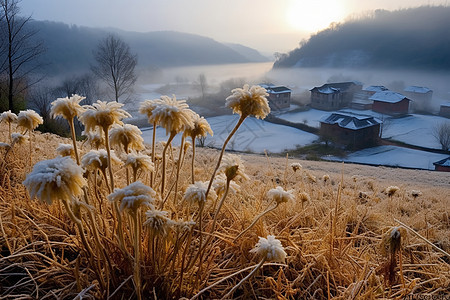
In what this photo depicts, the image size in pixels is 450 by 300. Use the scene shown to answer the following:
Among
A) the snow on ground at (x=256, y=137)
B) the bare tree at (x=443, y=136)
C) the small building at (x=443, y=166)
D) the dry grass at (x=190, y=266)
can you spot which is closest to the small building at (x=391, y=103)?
the bare tree at (x=443, y=136)

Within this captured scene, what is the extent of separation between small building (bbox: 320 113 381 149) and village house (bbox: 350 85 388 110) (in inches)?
689

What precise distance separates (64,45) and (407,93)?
75658mm

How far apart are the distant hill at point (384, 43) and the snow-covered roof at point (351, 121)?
182ft

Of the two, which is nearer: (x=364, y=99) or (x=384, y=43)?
(x=364, y=99)

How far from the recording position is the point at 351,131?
37188mm

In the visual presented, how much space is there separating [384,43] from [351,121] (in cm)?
6524

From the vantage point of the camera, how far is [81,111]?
5.02ft

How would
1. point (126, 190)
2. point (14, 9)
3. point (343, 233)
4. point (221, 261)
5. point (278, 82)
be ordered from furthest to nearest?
point (278, 82)
point (14, 9)
point (343, 233)
point (221, 261)
point (126, 190)

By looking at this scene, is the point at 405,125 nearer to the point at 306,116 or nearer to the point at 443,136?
the point at 443,136

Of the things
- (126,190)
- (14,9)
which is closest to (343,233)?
(126,190)

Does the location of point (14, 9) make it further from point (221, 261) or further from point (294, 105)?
point (294, 105)

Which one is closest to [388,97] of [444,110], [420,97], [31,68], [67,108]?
[444,110]

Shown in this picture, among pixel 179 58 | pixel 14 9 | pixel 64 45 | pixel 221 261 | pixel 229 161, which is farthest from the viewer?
pixel 179 58

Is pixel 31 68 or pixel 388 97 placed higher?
pixel 31 68
